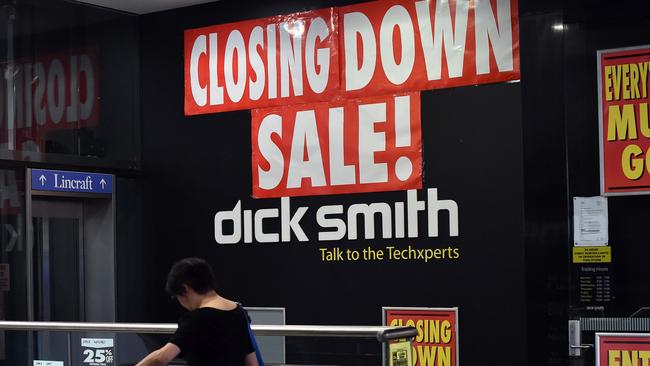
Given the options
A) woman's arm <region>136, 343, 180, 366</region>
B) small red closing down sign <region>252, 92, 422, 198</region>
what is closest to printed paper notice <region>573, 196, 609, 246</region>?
small red closing down sign <region>252, 92, 422, 198</region>

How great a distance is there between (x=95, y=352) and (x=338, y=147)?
7.79ft

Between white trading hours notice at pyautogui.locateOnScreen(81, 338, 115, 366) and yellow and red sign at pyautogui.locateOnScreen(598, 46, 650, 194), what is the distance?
10.0 ft

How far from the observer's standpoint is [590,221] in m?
6.22

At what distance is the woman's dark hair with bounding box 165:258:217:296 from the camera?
3752 millimetres

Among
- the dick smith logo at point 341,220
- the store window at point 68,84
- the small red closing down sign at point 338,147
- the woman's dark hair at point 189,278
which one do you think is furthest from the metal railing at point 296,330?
the store window at point 68,84

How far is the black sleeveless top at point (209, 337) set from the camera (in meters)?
3.70

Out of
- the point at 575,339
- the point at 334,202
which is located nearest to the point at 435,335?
the point at 575,339

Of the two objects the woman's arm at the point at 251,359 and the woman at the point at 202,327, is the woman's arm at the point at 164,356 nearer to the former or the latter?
the woman at the point at 202,327

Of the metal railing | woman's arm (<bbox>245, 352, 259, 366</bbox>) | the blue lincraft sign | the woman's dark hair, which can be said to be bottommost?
woman's arm (<bbox>245, 352, 259, 366</bbox>)

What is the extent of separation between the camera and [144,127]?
844 centimetres

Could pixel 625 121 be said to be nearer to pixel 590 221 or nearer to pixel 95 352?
pixel 590 221

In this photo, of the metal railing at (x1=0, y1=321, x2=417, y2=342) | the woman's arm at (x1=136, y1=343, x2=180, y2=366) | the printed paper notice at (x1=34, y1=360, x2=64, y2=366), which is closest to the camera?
the woman's arm at (x1=136, y1=343, x2=180, y2=366)

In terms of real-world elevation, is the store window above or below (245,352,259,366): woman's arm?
above

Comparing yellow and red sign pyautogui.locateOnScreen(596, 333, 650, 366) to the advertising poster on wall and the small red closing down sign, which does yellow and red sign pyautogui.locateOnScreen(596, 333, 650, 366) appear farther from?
the advertising poster on wall
